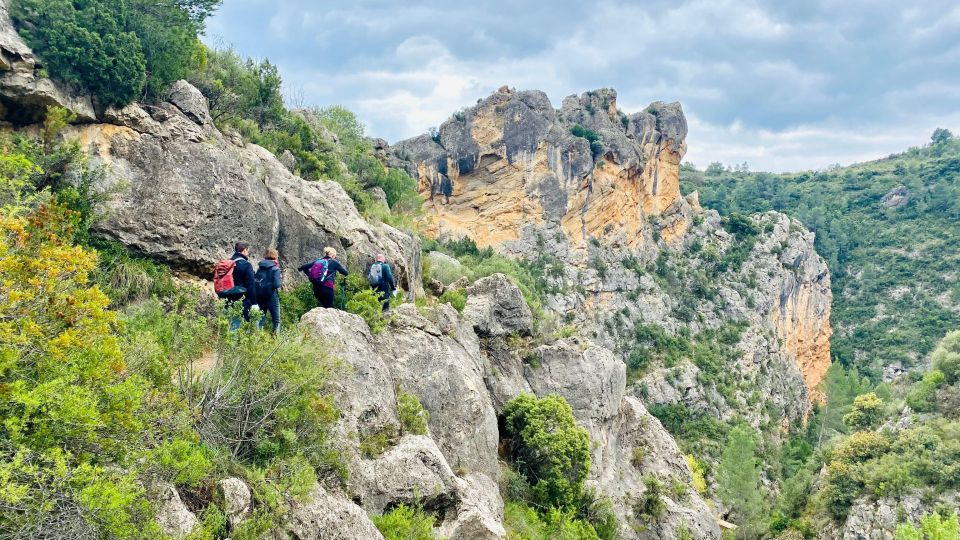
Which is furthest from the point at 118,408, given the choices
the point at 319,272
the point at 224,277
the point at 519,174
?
the point at 519,174

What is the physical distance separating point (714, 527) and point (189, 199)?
1702cm

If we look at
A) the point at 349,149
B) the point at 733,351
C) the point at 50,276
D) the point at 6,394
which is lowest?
the point at 733,351

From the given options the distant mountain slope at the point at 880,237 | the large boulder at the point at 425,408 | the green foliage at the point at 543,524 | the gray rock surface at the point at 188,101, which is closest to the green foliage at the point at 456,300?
the large boulder at the point at 425,408

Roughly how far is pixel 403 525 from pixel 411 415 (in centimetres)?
228

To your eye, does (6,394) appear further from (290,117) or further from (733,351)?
(733,351)

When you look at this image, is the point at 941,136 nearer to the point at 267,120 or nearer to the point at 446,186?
the point at 446,186

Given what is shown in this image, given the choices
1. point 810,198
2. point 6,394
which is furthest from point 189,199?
point 810,198

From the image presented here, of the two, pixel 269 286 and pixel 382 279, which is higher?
pixel 269 286

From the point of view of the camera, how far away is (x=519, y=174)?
5922 centimetres

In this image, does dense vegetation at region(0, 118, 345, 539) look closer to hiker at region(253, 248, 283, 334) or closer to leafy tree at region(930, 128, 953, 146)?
hiker at region(253, 248, 283, 334)

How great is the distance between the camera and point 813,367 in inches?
2741

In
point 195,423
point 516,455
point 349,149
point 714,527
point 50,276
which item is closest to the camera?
point 50,276

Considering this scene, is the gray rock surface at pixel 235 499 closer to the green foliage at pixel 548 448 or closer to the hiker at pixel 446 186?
the green foliage at pixel 548 448

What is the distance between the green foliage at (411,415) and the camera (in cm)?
1012
